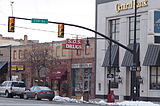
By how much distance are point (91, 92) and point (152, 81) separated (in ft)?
35.5

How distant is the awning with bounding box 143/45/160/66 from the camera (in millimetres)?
42938

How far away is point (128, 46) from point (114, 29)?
3.60 meters

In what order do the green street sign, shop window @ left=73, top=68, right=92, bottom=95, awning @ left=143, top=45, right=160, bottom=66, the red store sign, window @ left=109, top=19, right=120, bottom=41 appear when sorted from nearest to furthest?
the green street sign, awning @ left=143, top=45, right=160, bottom=66, window @ left=109, top=19, right=120, bottom=41, the red store sign, shop window @ left=73, top=68, right=92, bottom=95

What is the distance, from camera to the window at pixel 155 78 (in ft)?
144

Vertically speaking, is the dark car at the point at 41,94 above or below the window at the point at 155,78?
below

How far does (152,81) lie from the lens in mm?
44344

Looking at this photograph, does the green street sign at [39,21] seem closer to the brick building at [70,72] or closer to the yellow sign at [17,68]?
the brick building at [70,72]

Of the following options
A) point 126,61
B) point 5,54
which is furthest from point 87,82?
point 5,54

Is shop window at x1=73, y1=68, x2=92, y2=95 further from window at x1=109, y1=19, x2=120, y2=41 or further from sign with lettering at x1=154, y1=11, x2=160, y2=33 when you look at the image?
sign with lettering at x1=154, y1=11, x2=160, y2=33

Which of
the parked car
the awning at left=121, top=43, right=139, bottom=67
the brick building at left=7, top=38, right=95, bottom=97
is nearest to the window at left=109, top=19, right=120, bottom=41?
the awning at left=121, top=43, right=139, bottom=67

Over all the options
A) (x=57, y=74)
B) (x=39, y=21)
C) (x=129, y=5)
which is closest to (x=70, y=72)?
(x=57, y=74)

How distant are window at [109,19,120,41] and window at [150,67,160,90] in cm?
638

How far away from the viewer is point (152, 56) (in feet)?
143

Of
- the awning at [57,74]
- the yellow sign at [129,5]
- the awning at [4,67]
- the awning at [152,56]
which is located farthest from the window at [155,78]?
the awning at [4,67]
